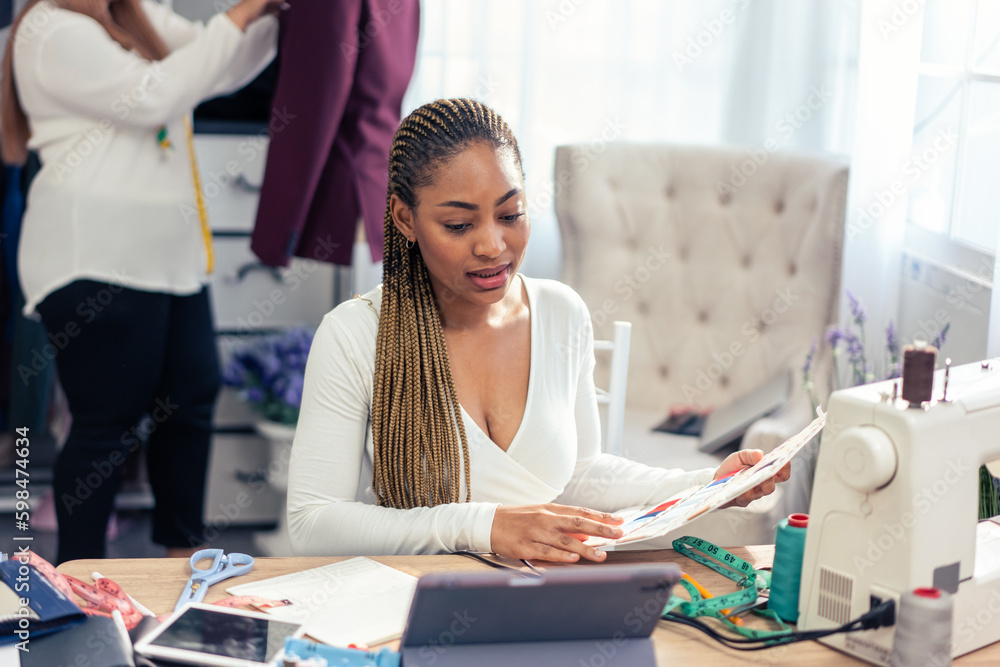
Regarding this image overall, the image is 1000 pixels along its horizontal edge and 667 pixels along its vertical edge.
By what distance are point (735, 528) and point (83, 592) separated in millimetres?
A: 1400

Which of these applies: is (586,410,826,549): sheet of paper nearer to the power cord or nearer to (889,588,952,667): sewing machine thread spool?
the power cord

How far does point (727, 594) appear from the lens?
3.54 ft

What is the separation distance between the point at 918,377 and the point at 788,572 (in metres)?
0.25

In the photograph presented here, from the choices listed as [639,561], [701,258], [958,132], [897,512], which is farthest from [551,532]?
[958,132]

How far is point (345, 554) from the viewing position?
122cm

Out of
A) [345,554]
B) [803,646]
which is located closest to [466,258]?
[345,554]

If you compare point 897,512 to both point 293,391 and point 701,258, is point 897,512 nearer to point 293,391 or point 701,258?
point 701,258

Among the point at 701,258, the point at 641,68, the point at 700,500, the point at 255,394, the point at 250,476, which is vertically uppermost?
the point at 641,68

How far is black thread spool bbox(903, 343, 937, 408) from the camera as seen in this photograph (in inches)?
37.2

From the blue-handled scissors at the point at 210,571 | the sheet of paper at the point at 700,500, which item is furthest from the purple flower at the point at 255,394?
the sheet of paper at the point at 700,500

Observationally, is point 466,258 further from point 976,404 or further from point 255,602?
point 976,404

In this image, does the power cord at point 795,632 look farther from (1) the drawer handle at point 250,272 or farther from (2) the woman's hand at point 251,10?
(1) the drawer handle at point 250,272

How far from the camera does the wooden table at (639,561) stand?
3.16 ft

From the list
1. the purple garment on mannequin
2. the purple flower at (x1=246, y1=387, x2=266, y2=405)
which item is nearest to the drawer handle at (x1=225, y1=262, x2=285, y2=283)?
the purple flower at (x1=246, y1=387, x2=266, y2=405)
